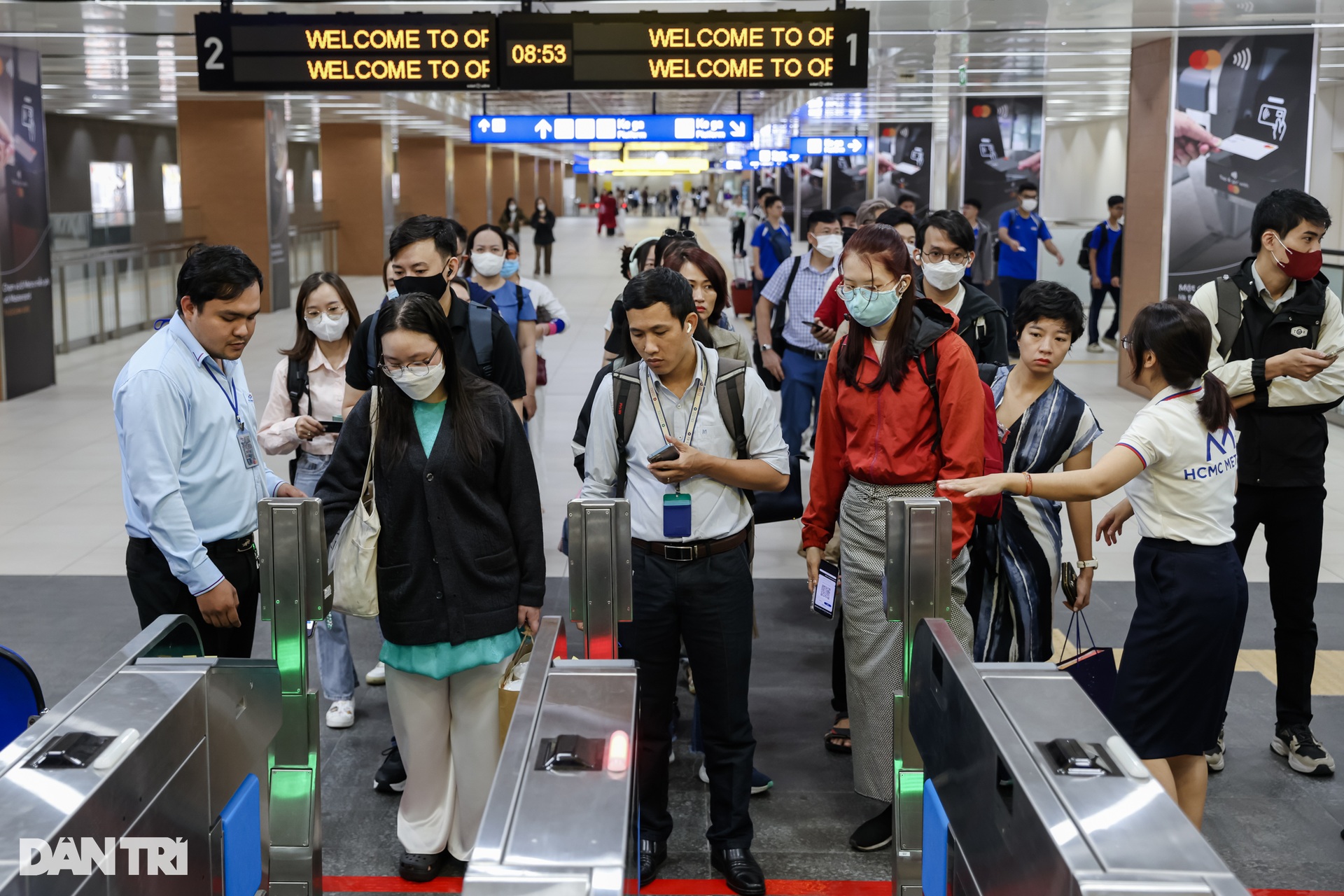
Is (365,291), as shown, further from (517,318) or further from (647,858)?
(647,858)

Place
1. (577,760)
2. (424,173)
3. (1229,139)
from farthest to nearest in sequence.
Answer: (424,173)
(1229,139)
(577,760)

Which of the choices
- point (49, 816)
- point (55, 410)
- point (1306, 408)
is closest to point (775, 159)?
point (55, 410)

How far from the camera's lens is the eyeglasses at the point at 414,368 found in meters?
3.25

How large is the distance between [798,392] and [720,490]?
12.0ft

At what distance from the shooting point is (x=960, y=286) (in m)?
4.81

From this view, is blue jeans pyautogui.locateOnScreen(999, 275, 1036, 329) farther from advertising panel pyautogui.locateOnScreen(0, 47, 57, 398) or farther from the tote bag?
the tote bag

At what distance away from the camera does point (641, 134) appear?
1339cm

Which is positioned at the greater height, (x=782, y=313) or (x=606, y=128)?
(x=606, y=128)

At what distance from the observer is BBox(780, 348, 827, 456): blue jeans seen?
700cm

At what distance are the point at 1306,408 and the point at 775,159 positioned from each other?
22492mm

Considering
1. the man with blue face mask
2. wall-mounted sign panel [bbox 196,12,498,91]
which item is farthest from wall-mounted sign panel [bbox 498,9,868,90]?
the man with blue face mask

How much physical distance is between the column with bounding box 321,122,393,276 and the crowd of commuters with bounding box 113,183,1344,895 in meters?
23.1

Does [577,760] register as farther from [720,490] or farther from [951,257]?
[951,257]
